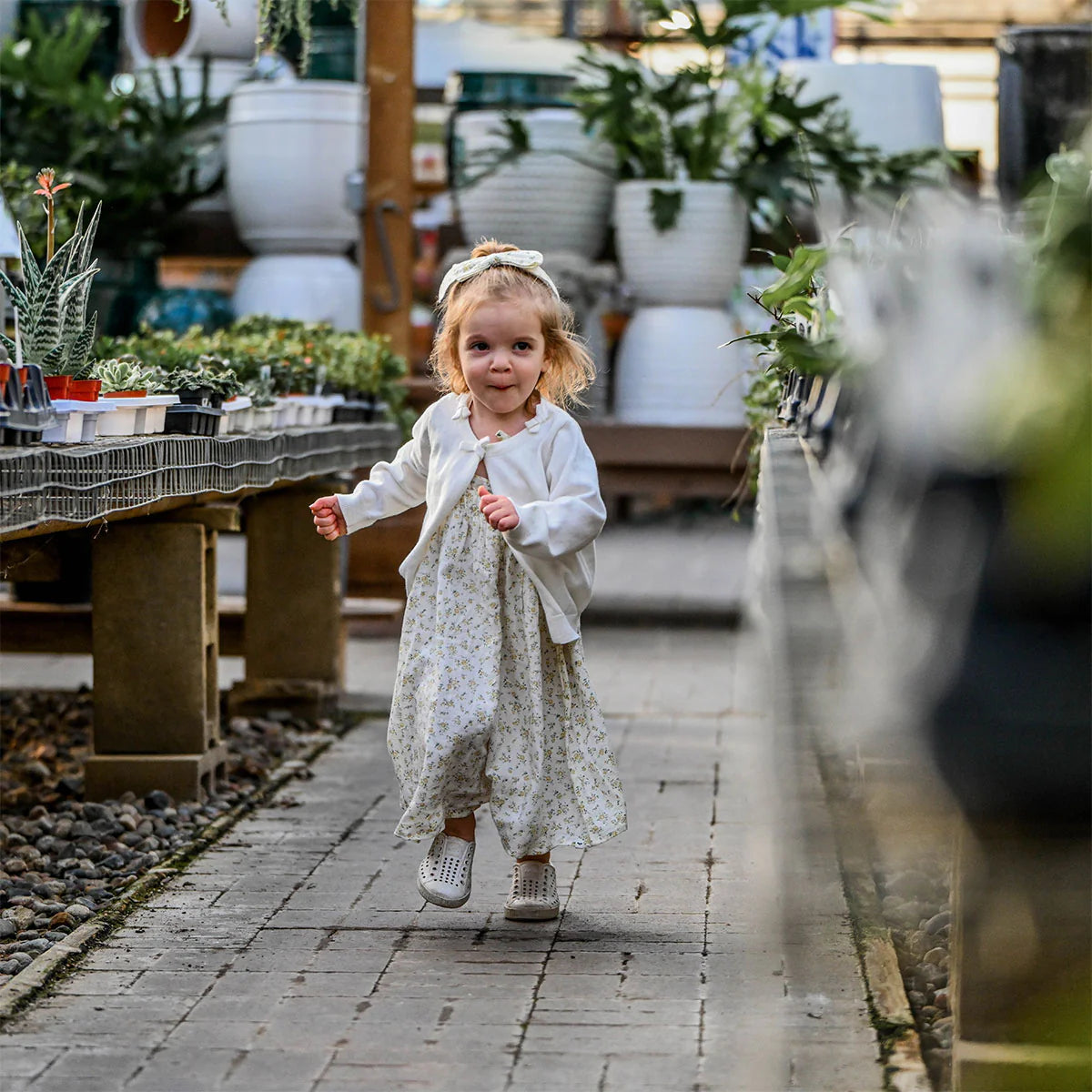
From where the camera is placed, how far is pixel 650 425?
804 cm

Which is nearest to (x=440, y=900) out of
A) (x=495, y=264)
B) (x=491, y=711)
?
(x=491, y=711)

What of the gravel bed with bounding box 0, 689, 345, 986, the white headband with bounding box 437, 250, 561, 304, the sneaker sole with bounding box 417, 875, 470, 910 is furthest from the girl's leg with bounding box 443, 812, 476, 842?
the white headband with bounding box 437, 250, 561, 304

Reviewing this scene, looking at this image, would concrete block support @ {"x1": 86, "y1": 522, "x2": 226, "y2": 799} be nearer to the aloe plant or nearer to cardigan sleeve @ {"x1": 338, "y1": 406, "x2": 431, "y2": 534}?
the aloe plant

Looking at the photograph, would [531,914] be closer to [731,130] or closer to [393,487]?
[393,487]

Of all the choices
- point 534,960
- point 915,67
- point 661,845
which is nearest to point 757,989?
point 534,960

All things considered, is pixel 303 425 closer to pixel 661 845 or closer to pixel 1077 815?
pixel 661 845

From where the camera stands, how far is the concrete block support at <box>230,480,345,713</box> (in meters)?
5.66

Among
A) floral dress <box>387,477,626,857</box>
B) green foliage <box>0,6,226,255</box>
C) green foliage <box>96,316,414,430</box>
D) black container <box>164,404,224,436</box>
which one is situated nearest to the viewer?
floral dress <box>387,477,626,857</box>

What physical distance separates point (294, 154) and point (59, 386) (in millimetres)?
4741

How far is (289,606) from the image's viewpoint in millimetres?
5754

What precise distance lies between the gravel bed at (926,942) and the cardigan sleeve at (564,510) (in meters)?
0.85

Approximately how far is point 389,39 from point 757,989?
18.9 ft

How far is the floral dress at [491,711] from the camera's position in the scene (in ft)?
10.7

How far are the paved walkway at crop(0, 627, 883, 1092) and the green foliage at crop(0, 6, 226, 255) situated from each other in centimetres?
475
